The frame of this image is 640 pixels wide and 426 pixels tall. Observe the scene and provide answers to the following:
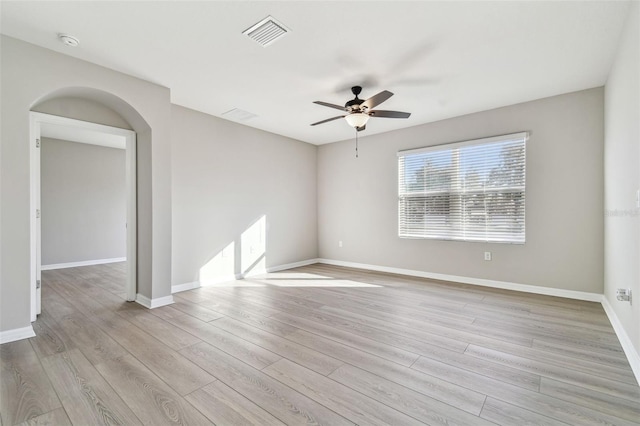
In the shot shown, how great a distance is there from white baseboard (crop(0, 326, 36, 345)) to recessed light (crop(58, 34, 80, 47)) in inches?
102

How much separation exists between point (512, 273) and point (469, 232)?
80 centimetres

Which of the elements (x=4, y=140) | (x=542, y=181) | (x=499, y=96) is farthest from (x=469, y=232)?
(x=4, y=140)

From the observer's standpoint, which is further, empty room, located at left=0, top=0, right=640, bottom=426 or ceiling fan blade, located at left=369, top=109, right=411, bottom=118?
ceiling fan blade, located at left=369, top=109, right=411, bottom=118

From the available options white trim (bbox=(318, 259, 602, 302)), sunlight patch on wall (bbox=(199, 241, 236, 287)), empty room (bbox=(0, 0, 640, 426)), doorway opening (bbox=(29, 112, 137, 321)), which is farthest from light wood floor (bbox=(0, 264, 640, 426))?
sunlight patch on wall (bbox=(199, 241, 236, 287))

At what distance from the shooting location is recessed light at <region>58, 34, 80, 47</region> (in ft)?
8.13

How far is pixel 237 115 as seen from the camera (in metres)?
4.51

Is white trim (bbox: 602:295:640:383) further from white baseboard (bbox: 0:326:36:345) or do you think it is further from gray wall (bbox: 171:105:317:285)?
white baseboard (bbox: 0:326:36:345)

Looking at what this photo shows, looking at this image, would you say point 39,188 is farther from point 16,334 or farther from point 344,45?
point 344,45

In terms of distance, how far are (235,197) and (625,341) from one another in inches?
193

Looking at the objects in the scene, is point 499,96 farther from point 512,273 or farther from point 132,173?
point 132,173

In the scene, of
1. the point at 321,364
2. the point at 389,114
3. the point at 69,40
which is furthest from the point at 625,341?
the point at 69,40

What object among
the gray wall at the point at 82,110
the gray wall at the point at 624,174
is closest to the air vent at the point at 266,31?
the gray wall at the point at 82,110

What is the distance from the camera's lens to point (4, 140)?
2465mm

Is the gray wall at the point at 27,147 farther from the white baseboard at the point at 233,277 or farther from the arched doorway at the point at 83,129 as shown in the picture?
the white baseboard at the point at 233,277
